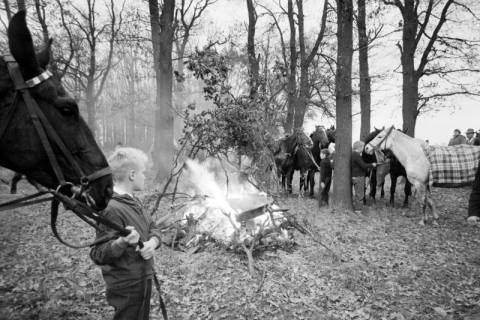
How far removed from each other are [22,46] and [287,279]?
14.7 ft

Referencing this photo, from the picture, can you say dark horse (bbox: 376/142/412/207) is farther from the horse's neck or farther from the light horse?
the horse's neck

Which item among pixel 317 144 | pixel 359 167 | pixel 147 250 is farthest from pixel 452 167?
pixel 147 250

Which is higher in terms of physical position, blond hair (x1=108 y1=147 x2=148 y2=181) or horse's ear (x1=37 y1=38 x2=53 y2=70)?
horse's ear (x1=37 y1=38 x2=53 y2=70)

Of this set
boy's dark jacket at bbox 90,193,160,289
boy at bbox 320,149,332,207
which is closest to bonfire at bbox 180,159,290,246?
boy at bbox 320,149,332,207

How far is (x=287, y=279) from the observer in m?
4.72

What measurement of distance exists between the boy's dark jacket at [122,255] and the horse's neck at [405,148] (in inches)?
323

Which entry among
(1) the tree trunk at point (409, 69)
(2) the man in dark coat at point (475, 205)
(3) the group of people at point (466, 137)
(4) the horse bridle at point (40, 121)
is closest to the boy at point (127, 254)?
(4) the horse bridle at point (40, 121)

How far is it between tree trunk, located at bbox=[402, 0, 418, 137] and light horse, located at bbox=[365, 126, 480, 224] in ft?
15.7

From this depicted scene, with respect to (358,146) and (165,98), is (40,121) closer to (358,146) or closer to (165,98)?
(358,146)

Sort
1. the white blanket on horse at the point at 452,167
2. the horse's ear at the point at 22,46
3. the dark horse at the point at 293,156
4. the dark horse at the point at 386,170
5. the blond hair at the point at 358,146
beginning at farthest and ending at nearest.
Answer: the dark horse at the point at 293,156 < the dark horse at the point at 386,170 < the blond hair at the point at 358,146 < the white blanket on horse at the point at 452,167 < the horse's ear at the point at 22,46

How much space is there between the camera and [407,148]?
8586 millimetres

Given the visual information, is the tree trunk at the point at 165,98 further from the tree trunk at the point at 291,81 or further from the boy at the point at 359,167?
the boy at the point at 359,167

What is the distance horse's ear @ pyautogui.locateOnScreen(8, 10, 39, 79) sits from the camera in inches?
72.8

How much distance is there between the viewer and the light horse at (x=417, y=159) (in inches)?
320
